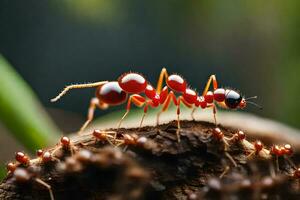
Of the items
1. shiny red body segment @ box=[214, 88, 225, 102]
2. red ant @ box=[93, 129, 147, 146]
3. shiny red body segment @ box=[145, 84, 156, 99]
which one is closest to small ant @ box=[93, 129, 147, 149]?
red ant @ box=[93, 129, 147, 146]

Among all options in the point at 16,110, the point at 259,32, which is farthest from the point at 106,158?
the point at 259,32

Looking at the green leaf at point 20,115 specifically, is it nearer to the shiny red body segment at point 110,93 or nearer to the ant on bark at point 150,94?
the ant on bark at point 150,94

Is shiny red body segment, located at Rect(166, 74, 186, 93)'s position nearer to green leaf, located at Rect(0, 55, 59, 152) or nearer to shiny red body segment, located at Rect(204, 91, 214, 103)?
shiny red body segment, located at Rect(204, 91, 214, 103)

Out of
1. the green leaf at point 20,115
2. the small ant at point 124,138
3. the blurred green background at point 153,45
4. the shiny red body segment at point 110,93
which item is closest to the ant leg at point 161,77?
the shiny red body segment at point 110,93

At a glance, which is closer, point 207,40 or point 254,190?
point 254,190

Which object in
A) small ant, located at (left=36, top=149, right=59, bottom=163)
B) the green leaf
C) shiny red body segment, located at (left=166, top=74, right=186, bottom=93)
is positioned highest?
shiny red body segment, located at (left=166, top=74, right=186, bottom=93)

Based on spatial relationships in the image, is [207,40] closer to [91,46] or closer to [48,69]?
[91,46]
